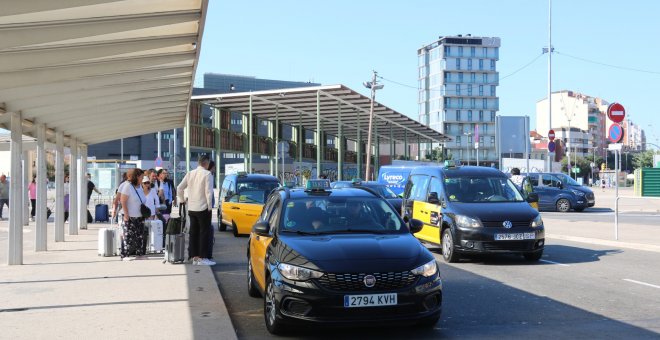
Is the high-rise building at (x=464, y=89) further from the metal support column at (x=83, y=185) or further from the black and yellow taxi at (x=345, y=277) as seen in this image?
the black and yellow taxi at (x=345, y=277)

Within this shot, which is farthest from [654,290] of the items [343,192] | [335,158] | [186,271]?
[335,158]

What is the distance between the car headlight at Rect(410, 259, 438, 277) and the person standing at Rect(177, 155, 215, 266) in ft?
20.0

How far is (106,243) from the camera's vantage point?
14211 mm

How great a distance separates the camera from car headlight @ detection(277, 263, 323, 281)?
678 centimetres

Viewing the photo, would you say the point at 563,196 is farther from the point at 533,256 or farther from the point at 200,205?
the point at 200,205

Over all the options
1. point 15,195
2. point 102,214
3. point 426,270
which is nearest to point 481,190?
point 426,270

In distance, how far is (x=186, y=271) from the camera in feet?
38.7

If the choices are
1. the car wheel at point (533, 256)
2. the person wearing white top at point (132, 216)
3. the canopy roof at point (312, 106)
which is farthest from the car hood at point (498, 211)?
the canopy roof at point (312, 106)

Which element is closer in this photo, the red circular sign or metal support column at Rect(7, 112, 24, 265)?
metal support column at Rect(7, 112, 24, 265)

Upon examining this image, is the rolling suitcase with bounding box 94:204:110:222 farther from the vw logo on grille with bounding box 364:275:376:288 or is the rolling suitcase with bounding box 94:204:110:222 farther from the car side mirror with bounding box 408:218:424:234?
the vw logo on grille with bounding box 364:275:376:288

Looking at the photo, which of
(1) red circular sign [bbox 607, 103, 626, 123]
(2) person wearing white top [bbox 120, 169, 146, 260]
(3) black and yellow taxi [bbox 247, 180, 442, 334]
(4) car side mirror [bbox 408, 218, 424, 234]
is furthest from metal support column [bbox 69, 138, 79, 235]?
(1) red circular sign [bbox 607, 103, 626, 123]

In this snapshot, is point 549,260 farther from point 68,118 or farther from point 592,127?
point 592,127

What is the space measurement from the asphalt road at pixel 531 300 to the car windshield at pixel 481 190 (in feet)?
3.93

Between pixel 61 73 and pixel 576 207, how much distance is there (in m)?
28.6
